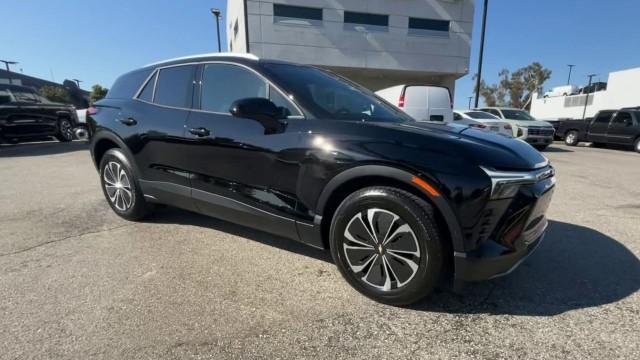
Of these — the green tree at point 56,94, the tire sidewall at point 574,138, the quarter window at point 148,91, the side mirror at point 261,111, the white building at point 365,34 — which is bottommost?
the tire sidewall at point 574,138

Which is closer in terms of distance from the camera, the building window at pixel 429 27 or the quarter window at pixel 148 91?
the quarter window at pixel 148 91

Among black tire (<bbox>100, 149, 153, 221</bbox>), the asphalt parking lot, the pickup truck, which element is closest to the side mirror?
the asphalt parking lot

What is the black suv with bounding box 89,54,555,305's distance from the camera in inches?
77.5

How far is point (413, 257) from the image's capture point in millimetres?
2104

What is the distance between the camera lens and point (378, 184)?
2.21 m

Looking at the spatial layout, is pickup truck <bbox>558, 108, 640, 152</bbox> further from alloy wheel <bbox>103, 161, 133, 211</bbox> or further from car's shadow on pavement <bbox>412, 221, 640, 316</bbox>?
alloy wheel <bbox>103, 161, 133, 211</bbox>

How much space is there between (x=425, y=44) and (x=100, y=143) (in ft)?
82.6

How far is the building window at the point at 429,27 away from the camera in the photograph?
2466 centimetres

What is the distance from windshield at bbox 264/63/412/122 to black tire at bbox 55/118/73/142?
1325 cm

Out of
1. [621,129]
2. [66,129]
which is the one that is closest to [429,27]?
[621,129]

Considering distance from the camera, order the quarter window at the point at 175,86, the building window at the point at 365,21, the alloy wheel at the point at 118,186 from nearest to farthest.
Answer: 1. the quarter window at the point at 175,86
2. the alloy wheel at the point at 118,186
3. the building window at the point at 365,21

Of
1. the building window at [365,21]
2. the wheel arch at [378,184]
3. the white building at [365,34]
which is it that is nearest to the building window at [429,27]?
the white building at [365,34]

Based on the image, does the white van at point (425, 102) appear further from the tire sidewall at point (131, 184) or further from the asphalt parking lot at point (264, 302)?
the tire sidewall at point (131, 184)

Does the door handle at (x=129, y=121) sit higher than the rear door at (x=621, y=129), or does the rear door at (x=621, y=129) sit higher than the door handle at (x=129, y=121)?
the door handle at (x=129, y=121)
